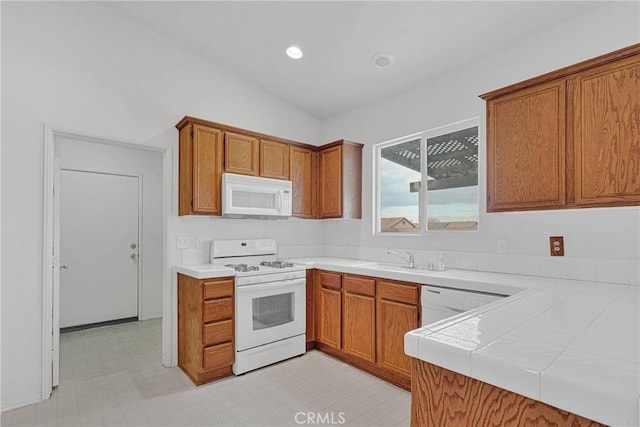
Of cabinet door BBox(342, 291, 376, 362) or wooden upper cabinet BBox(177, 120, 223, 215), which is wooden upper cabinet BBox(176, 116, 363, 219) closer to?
wooden upper cabinet BBox(177, 120, 223, 215)

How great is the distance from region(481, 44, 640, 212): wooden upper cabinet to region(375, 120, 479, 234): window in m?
0.65

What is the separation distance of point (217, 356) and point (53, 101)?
2.45 metres

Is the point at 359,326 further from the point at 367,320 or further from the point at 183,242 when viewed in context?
the point at 183,242

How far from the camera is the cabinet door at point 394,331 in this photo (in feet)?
8.43

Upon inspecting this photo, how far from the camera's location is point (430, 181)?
3354mm

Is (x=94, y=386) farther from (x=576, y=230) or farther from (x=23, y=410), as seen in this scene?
(x=576, y=230)

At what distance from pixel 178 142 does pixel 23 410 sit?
2.42 metres

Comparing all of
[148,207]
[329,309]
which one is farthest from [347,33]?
[148,207]

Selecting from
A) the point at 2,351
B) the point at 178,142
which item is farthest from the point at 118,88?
the point at 2,351

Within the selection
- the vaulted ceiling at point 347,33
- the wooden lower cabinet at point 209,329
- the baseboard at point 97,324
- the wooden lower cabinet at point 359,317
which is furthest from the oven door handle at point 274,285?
the baseboard at point 97,324

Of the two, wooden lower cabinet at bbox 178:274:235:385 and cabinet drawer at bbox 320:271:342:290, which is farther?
cabinet drawer at bbox 320:271:342:290

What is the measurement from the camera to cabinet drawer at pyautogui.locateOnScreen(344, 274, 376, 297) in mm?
2889

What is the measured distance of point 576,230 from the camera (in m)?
2.29

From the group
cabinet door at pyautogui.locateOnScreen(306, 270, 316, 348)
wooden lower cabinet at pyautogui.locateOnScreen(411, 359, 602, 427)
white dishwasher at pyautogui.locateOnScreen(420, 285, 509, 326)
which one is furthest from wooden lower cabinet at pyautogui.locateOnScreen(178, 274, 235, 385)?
wooden lower cabinet at pyautogui.locateOnScreen(411, 359, 602, 427)
